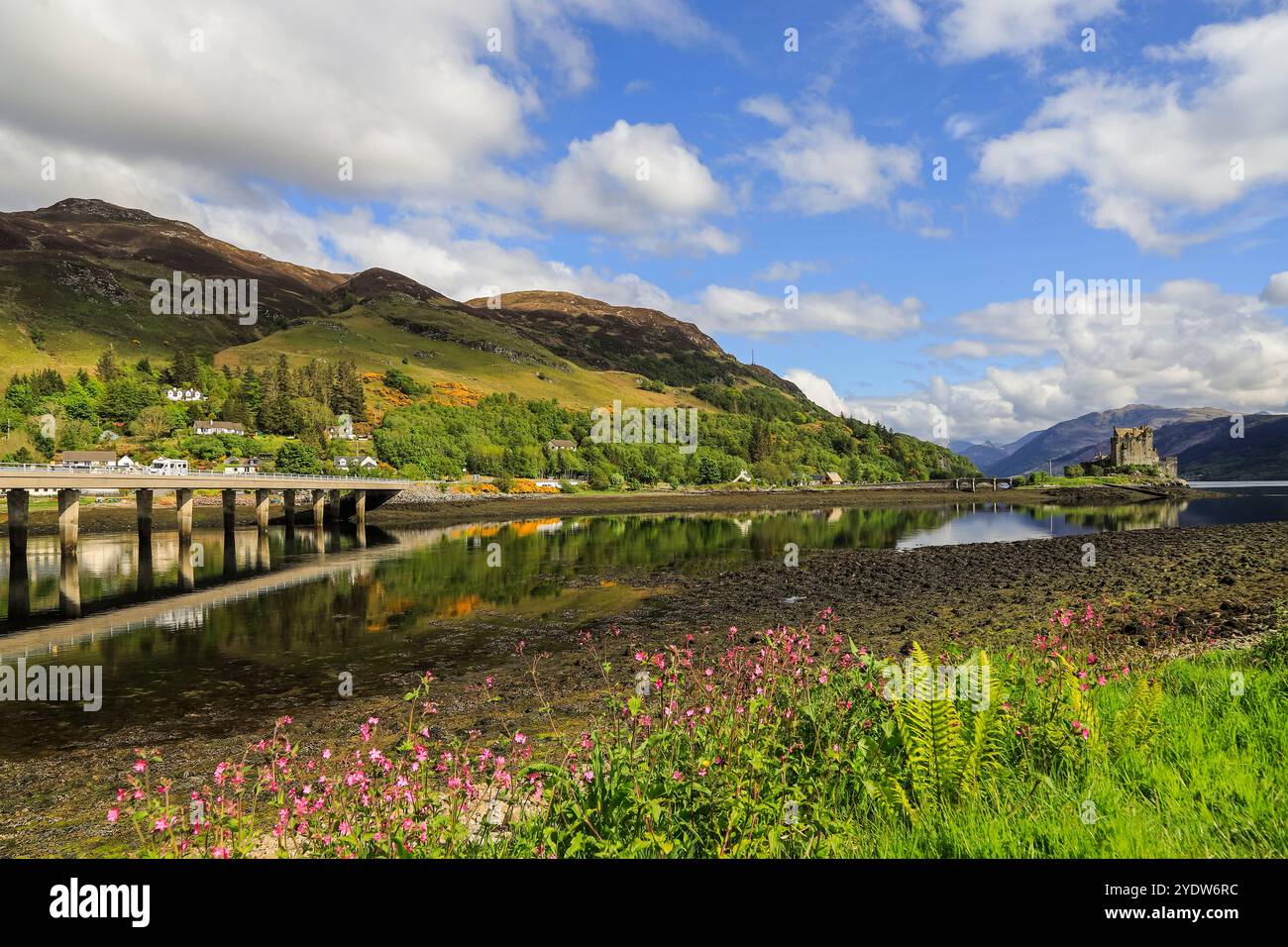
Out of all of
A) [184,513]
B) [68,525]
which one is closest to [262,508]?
[184,513]

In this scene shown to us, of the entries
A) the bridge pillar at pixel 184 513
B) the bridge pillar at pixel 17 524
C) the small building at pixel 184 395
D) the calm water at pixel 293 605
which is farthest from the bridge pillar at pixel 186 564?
the small building at pixel 184 395

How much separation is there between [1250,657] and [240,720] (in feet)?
63.2

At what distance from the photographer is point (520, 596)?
101 ft

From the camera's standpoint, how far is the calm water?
1662 centimetres

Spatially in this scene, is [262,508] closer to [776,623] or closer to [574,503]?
[574,503]

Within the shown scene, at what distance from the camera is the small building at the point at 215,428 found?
134 meters

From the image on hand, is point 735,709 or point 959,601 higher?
point 735,709

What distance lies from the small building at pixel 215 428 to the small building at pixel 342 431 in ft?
55.5

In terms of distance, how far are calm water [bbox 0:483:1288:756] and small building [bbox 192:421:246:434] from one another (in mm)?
83363

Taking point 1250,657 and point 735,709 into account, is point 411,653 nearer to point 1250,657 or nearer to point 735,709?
point 735,709

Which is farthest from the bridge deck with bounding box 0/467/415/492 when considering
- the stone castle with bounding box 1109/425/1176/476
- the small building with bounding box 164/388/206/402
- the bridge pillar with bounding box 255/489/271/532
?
the stone castle with bounding box 1109/425/1176/476

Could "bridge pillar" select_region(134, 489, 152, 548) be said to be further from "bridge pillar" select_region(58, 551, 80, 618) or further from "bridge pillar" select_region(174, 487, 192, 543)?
"bridge pillar" select_region(58, 551, 80, 618)

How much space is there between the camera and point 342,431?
14662 centimetres
